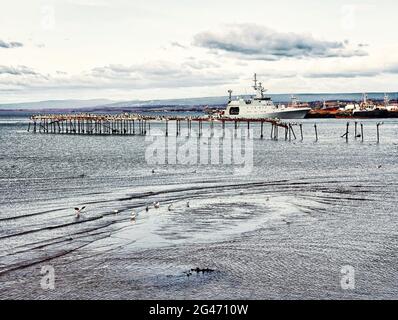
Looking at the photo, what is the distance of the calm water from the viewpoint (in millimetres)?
24391

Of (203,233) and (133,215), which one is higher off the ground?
(133,215)

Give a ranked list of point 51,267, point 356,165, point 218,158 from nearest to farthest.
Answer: point 51,267, point 356,165, point 218,158

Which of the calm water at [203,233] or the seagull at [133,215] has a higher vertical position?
the seagull at [133,215]

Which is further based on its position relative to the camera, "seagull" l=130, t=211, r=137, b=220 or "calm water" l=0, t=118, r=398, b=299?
"seagull" l=130, t=211, r=137, b=220

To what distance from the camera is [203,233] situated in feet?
107

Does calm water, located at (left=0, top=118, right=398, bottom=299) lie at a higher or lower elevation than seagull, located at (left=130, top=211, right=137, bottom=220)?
lower

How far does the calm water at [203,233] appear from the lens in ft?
80.0

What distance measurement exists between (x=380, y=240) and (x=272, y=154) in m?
55.3

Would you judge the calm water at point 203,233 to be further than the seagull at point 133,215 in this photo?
No

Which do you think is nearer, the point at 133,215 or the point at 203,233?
the point at 203,233

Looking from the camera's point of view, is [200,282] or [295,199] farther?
[295,199]
